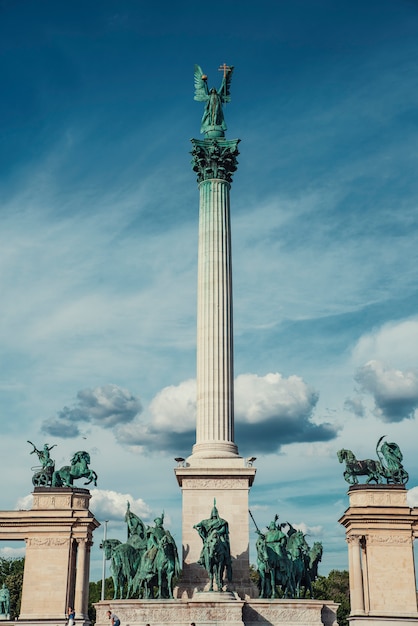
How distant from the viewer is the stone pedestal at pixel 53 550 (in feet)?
206

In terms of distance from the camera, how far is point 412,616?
5950 cm

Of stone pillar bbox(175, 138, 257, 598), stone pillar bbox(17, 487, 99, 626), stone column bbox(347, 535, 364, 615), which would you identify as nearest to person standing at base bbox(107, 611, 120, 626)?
stone pillar bbox(175, 138, 257, 598)

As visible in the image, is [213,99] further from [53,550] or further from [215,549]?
[53,550]

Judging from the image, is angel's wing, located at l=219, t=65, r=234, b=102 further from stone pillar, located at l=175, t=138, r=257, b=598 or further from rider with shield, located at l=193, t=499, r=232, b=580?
rider with shield, located at l=193, t=499, r=232, b=580

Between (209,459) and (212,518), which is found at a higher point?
(209,459)

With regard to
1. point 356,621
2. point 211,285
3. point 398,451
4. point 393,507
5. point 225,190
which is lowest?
point 356,621

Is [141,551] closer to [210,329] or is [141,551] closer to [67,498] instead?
[210,329]

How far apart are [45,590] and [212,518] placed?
1113 inches

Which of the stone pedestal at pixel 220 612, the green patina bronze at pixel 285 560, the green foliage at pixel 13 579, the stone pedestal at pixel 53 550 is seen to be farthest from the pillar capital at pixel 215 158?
the green foliage at pixel 13 579

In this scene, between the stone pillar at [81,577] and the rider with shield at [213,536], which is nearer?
the rider with shield at [213,536]

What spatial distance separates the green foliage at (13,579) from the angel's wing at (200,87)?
6156 cm

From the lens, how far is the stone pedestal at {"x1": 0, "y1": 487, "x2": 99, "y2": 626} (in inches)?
2468

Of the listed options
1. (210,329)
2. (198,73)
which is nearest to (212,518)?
(210,329)

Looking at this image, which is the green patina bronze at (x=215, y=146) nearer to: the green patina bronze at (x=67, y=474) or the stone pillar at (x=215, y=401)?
the stone pillar at (x=215, y=401)
